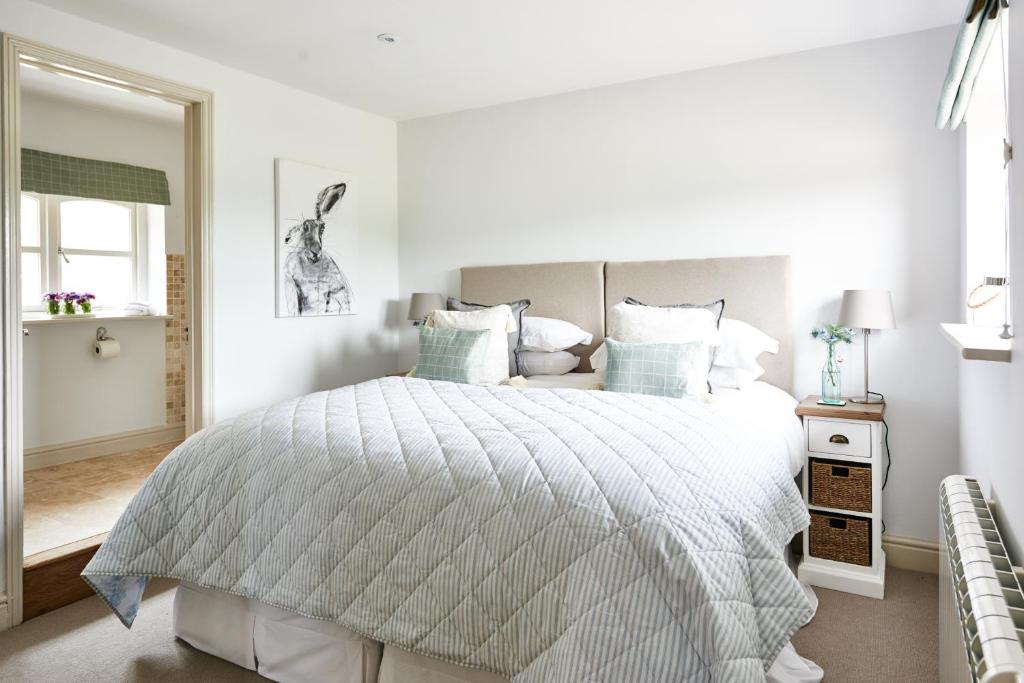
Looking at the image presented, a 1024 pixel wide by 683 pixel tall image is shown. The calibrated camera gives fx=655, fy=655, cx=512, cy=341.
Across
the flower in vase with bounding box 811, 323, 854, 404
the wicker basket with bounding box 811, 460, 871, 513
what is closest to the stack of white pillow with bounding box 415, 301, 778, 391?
the flower in vase with bounding box 811, 323, 854, 404

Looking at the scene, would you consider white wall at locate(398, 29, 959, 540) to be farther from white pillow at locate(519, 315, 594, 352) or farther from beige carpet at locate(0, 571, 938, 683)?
beige carpet at locate(0, 571, 938, 683)

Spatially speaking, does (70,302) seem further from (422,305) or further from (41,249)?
(422,305)

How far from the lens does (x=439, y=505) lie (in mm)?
1771

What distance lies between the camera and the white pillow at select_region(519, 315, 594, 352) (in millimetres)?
3670

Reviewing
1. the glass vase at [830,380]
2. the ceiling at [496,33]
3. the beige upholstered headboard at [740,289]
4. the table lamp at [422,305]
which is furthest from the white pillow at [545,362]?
the ceiling at [496,33]

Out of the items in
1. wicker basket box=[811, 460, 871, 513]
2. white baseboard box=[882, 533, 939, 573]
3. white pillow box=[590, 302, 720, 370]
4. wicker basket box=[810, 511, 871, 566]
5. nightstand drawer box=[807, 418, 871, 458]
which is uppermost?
white pillow box=[590, 302, 720, 370]

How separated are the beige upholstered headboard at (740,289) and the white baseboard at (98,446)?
3.76 metres

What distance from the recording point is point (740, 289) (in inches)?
132

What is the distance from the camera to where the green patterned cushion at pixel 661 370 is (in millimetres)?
2754

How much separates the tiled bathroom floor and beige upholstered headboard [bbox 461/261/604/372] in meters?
2.34

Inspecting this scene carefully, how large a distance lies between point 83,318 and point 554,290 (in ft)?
10.4

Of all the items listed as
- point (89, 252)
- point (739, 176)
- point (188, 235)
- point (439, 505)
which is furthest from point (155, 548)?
point (89, 252)

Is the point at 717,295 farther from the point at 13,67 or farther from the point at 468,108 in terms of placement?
the point at 13,67

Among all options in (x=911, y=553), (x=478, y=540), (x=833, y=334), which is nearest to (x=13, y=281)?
(x=478, y=540)
